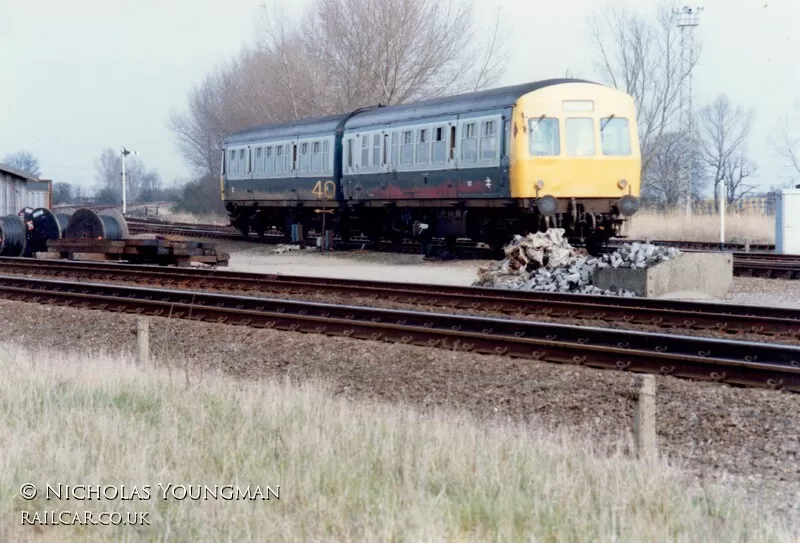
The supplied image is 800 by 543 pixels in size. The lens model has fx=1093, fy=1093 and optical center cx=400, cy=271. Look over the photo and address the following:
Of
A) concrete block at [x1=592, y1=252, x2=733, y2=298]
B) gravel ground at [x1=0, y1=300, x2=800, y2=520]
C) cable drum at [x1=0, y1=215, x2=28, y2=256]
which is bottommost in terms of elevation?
gravel ground at [x1=0, y1=300, x2=800, y2=520]

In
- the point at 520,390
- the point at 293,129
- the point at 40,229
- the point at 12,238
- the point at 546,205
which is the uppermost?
the point at 293,129

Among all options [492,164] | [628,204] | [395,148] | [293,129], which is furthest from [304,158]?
[628,204]

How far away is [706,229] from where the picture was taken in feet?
99.9

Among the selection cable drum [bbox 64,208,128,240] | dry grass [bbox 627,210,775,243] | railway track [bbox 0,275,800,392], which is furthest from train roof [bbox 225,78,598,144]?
dry grass [bbox 627,210,775,243]

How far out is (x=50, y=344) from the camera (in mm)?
12656

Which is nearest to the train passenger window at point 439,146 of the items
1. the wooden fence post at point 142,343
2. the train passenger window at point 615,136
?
the train passenger window at point 615,136

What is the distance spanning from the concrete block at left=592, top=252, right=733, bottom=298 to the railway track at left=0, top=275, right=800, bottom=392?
477 cm

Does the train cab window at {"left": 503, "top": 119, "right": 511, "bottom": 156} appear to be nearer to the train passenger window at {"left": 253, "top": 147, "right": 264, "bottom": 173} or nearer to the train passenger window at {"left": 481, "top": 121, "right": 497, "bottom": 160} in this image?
the train passenger window at {"left": 481, "top": 121, "right": 497, "bottom": 160}

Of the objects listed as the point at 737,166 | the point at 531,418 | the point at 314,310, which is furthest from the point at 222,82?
the point at 531,418

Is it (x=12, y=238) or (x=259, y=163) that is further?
(x=259, y=163)

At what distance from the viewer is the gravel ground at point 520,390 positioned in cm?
679

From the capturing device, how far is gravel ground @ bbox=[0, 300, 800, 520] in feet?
22.3

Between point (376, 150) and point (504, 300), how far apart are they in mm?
12600

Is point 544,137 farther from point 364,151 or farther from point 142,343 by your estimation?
point 142,343
